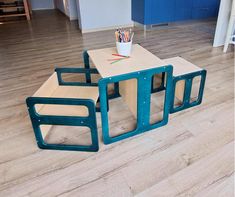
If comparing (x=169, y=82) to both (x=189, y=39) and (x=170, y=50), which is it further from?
(x=189, y=39)

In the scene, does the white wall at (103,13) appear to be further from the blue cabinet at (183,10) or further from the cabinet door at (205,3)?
the cabinet door at (205,3)

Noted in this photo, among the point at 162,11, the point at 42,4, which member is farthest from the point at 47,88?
the point at 42,4

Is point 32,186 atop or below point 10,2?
below

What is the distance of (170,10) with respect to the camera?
13.8 ft

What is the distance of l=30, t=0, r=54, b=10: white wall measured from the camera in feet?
23.8

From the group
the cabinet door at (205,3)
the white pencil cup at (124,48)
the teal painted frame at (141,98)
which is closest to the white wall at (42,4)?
the cabinet door at (205,3)

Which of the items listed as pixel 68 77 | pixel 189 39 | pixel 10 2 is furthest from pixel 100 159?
pixel 10 2

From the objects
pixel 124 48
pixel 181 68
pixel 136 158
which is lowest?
pixel 136 158

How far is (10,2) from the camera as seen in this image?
612cm

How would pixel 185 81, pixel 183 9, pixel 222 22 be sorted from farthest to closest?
pixel 183 9 < pixel 222 22 < pixel 185 81

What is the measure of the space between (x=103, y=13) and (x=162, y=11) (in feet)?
3.85

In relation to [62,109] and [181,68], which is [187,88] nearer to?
[181,68]

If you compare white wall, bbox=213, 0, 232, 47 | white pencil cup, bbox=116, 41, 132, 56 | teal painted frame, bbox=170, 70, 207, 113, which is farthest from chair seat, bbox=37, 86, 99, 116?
white wall, bbox=213, 0, 232, 47

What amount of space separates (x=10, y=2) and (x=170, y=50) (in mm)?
5320
